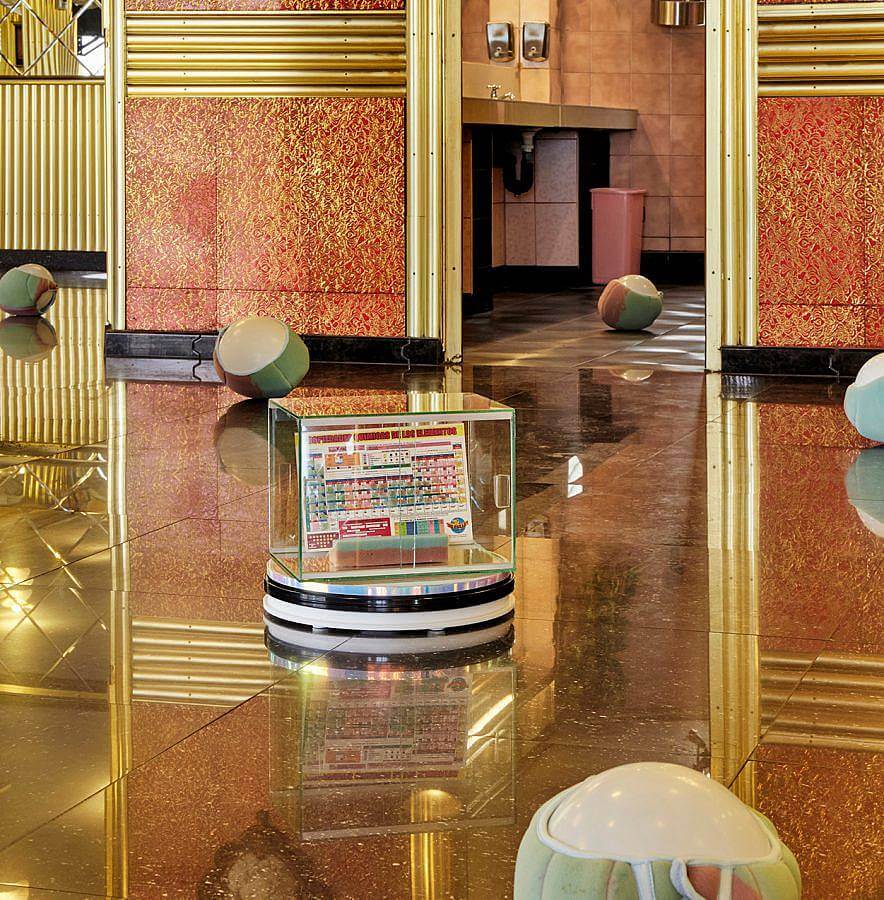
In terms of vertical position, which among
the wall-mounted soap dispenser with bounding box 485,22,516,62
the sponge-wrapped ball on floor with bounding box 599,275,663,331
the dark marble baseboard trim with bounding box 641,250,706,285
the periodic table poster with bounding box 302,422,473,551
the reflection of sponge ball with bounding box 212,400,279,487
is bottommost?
the reflection of sponge ball with bounding box 212,400,279,487

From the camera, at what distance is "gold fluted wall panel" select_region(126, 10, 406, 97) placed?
28.9 ft

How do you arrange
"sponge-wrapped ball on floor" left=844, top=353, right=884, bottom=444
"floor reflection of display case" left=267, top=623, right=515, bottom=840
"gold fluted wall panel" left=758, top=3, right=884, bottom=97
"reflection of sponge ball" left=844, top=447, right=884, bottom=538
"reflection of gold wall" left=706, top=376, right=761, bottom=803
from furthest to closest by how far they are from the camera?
"gold fluted wall panel" left=758, top=3, right=884, bottom=97, "sponge-wrapped ball on floor" left=844, top=353, right=884, bottom=444, "reflection of sponge ball" left=844, top=447, right=884, bottom=538, "reflection of gold wall" left=706, top=376, right=761, bottom=803, "floor reflection of display case" left=267, top=623, right=515, bottom=840

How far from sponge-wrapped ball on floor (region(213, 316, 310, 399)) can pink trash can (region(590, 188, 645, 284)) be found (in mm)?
8483

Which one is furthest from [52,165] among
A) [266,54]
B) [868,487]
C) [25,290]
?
[868,487]

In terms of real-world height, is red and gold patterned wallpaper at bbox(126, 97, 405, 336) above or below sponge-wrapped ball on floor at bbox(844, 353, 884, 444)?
above

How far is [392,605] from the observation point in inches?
137

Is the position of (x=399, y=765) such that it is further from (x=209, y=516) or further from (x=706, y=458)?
(x=706, y=458)

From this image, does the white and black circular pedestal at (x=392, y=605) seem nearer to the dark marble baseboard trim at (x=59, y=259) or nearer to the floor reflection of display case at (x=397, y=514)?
the floor reflection of display case at (x=397, y=514)

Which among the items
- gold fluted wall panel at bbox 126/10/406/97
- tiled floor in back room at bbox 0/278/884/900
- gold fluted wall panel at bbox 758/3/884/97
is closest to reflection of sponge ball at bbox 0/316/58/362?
gold fluted wall panel at bbox 126/10/406/97

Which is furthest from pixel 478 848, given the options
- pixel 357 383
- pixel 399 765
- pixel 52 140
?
pixel 52 140

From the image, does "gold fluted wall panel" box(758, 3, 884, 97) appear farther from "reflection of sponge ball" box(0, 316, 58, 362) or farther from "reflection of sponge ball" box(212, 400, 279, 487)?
"reflection of sponge ball" box(0, 316, 58, 362)

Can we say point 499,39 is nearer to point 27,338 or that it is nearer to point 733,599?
point 27,338

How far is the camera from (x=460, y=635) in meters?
3.50

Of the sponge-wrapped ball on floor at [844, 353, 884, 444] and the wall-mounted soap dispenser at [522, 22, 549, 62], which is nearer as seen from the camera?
the sponge-wrapped ball on floor at [844, 353, 884, 444]
